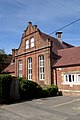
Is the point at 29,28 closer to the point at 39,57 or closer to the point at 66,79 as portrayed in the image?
the point at 39,57

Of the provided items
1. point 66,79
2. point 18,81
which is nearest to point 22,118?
point 18,81

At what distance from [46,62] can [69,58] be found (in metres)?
3.33

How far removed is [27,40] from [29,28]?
196 centimetres

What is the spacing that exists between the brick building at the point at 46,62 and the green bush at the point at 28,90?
4.08 meters

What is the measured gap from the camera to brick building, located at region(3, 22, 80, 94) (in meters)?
23.0

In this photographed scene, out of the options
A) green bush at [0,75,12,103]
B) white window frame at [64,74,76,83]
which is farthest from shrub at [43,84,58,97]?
green bush at [0,75,12,103]

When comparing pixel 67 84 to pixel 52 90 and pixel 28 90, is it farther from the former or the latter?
pixel 28 90

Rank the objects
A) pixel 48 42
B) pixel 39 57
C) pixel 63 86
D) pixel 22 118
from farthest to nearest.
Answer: pixel 39 57
pixel 48 42
pixel 63 86
pixel 22 118

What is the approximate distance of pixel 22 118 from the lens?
11.5m

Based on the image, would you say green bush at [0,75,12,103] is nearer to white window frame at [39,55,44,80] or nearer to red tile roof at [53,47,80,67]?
red tile roof at [53,47,80,67]

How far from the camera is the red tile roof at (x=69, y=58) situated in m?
23.1

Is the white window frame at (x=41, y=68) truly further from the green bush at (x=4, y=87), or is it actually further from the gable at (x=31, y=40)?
the green bush at (x=4, y=87)

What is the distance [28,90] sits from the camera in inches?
803

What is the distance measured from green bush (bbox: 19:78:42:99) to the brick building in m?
4.08
